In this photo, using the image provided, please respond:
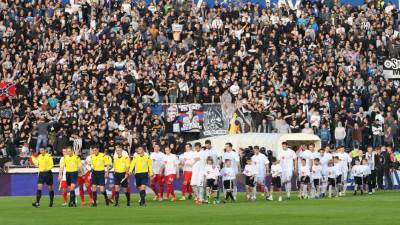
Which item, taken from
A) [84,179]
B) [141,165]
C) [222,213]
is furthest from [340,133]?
[222,213]

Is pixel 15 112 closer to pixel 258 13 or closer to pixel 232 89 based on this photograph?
pixel 232 89

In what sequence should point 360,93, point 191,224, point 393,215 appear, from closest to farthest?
point 191,224, point 393,215, point 360,93

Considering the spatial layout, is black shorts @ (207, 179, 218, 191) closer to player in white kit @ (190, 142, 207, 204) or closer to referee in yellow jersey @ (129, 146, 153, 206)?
player in white kit @ (190, 142, 207, 204)

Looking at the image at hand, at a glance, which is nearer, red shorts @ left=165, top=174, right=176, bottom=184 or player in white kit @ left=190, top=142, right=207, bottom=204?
player in white kit @ left=190, top=142, right=207, bottom=204

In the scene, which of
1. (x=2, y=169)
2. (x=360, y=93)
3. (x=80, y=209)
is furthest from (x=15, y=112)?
(x=360, y=93)

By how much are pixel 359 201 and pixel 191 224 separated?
13.4 meters

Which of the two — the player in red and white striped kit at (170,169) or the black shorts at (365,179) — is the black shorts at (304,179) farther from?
the black shorts at (365,179)

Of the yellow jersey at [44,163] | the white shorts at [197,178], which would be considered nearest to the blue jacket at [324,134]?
the white shorts at [197,178]

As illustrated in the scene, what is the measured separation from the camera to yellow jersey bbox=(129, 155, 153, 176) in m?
43.7

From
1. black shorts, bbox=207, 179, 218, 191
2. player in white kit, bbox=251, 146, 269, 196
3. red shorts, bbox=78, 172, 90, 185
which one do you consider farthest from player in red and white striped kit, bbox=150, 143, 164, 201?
player in white kit, bbox=251, 146, 269, 196

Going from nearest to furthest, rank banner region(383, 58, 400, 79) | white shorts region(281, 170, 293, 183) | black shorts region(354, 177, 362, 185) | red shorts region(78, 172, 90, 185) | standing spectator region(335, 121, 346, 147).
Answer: red shorts region(78, 172, 90, 185) → white shorts region(281, 170, 293, 183) → black shorts region(354, 177, 362, 185) → standing spectator region(335, 121, 346, 147) → banner region(383, 58, 400, 79)

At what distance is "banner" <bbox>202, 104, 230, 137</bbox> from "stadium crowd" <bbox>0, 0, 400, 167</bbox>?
46 cm

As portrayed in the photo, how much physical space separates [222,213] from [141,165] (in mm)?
7378

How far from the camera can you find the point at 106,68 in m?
58.1
